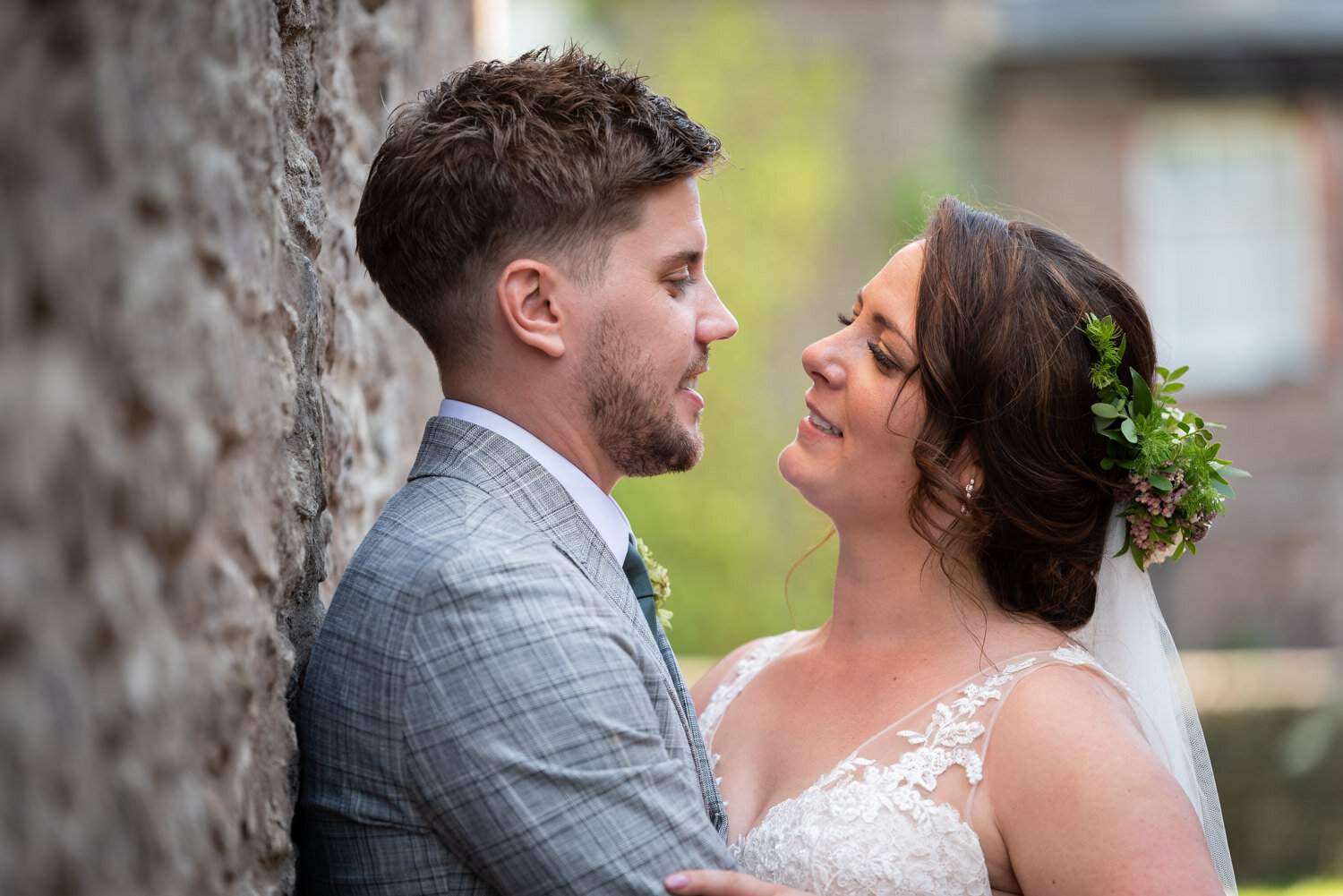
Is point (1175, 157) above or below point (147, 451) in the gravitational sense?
below

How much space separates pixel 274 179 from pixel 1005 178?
962 centimetres

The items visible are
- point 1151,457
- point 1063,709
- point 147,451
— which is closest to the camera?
point 147,451

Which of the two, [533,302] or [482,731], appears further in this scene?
[533,302]

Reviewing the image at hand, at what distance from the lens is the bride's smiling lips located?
273 centimetres

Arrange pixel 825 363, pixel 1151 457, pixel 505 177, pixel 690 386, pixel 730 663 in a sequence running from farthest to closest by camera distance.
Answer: pixel 730 663 → pixel 825 363 → pixel 1151 457 → pixel 690 386 → pixel 505 177

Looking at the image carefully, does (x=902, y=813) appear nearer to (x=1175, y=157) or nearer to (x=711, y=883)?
(x=711, y=883)

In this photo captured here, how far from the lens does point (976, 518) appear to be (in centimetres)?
266

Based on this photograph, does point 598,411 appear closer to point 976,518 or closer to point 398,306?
point 398,306

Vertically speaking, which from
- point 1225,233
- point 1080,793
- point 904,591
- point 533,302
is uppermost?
point 533,302

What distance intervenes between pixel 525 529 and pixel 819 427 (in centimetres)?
102

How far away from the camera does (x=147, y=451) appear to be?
1247 mm

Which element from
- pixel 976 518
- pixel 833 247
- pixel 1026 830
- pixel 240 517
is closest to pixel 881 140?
pixel 833 247

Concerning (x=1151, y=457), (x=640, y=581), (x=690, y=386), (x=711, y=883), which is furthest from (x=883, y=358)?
(x=711, y=883)

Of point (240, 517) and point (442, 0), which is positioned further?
point (442, 0)
